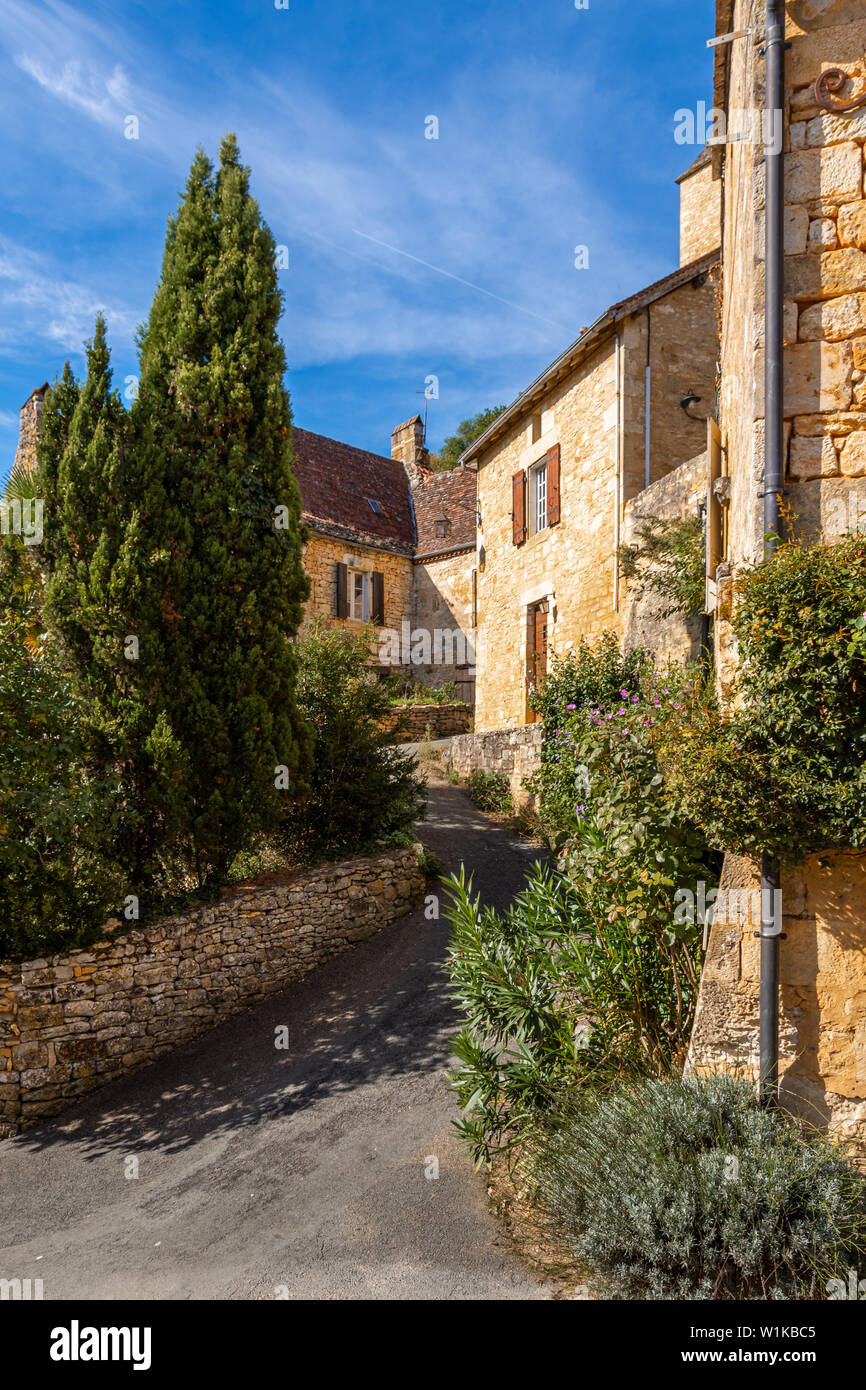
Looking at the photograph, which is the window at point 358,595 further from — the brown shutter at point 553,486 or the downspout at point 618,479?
the downspout at point 618,479

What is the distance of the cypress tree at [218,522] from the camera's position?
26.9 ft

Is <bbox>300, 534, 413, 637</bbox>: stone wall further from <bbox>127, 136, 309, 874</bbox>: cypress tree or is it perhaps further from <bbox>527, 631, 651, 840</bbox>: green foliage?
<bbox>127, 136, 309, 874</bbox>: cypress tree

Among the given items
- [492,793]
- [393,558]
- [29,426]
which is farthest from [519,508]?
[29,426]

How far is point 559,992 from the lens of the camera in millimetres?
4910

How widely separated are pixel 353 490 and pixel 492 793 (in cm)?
1125

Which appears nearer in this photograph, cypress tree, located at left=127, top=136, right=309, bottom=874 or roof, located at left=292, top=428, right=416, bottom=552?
cypress tree, located at left=127, top=136, right=309, bottom=874

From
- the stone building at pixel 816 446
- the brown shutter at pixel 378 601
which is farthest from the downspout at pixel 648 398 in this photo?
the brown shutter at pixel 378 601

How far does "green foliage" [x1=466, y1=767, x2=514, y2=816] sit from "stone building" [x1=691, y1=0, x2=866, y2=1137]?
859cm

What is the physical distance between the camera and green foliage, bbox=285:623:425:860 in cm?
958

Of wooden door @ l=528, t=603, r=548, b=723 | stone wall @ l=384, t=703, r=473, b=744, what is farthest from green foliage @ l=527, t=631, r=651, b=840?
stone wall @ l=384, t=703, r=473, b=744

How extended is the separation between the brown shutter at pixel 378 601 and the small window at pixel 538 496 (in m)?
6.94

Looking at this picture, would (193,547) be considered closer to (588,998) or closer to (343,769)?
(343,769)
